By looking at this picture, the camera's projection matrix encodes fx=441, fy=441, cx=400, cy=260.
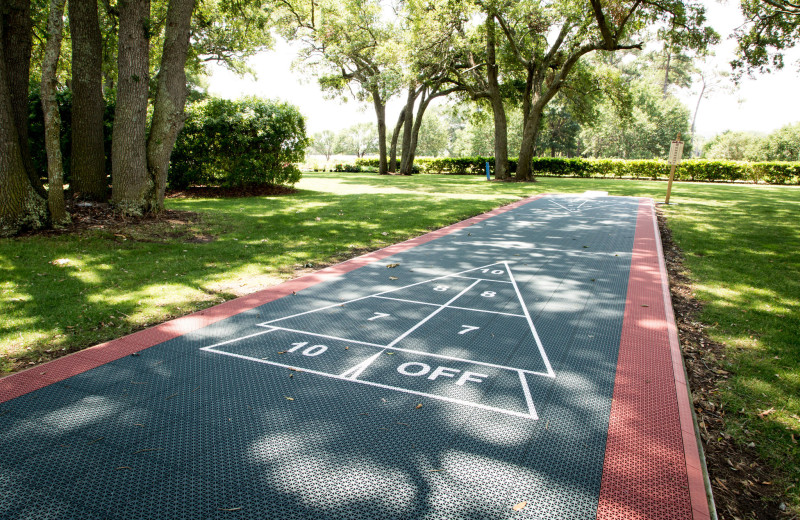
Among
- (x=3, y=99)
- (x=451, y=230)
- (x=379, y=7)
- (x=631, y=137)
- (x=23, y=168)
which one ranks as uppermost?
(x=379, y=7)

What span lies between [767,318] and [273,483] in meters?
5.82

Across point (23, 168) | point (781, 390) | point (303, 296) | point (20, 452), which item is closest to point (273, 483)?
point (20, 452)

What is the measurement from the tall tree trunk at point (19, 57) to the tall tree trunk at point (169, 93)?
220 centimetres

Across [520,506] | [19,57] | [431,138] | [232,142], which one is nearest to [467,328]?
[520,506]

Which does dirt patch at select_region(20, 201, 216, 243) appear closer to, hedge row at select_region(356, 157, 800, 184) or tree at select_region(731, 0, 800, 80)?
tree at select_region(731, 0, 800, 80)

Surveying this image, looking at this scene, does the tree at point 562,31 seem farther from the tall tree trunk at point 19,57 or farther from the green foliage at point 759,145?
the green foliage at point 759,145

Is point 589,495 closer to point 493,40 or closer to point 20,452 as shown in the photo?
point 20,452

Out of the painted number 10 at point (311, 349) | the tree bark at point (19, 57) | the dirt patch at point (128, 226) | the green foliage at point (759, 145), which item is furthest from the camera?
the green foliage at point (759, 145)

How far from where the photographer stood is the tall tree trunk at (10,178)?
734 centimetres

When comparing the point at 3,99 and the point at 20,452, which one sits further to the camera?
the point at 3,99

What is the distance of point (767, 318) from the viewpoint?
17.2ft

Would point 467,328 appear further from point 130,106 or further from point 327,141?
point 327,141

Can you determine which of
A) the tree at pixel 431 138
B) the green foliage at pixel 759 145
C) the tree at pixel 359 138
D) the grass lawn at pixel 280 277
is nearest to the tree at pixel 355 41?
the grass lawn at pixel 280 277

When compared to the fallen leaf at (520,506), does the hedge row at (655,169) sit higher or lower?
higher
